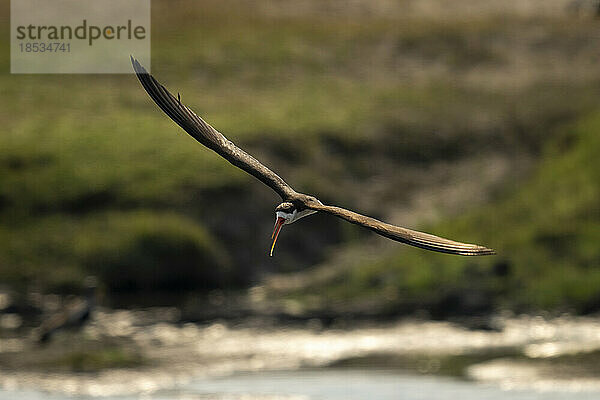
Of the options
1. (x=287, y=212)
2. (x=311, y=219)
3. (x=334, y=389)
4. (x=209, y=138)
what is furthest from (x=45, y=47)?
(x=287, y=212)

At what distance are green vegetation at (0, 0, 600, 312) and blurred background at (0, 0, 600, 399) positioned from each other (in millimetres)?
81

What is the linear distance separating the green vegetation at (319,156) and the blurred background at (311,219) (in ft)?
0.27

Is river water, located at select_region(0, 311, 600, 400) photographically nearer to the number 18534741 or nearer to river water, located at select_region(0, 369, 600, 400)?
river water, located at select_region(0, 369, 600, 400)

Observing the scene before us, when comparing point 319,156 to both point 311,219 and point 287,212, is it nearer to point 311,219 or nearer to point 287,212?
point 311,219

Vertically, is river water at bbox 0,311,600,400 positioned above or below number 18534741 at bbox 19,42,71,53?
below

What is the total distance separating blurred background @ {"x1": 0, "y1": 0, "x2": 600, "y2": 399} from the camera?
27.5 meters

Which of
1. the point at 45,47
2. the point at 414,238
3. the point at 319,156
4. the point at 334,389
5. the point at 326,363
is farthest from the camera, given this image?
the point at 45,47

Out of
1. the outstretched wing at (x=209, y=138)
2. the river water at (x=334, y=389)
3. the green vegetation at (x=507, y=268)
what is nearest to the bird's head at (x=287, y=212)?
the outstretched wing at (x=209, y=138)

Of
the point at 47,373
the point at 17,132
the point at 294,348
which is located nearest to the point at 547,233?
the point at 294,348

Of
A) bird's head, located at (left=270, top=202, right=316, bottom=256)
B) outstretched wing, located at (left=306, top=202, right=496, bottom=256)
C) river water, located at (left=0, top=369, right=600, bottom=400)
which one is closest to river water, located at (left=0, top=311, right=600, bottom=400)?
river water, located at (left=0, top=369, right=600, bottom=400)

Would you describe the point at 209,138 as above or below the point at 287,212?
above

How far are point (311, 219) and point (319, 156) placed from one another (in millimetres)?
4006

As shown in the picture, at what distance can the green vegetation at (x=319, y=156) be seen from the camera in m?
32.5

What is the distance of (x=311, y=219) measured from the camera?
35531 millimetres
